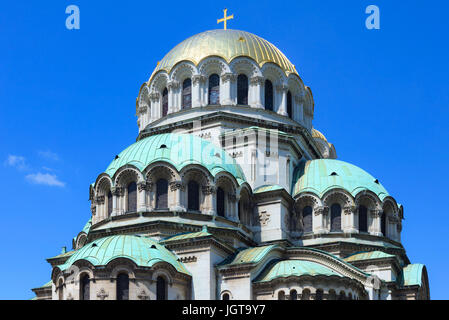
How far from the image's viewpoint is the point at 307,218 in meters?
40.4

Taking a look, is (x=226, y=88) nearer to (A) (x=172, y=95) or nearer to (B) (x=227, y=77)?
(B) (x=227, y=77)

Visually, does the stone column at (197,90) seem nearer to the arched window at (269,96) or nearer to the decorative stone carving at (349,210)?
the arched window at (269,96)

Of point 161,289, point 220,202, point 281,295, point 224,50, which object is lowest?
point 281,295

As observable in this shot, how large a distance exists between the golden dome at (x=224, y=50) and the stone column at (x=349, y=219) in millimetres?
9260

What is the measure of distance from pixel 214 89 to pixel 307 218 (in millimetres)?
8787

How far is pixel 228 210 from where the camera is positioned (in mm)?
37781

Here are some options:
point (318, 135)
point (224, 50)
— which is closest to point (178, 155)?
point (224, 50)

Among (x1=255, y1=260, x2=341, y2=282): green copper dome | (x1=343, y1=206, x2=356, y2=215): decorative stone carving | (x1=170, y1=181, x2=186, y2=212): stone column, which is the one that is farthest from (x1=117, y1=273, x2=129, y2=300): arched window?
(x1=343, y1=206, x2=356, y2=215): decorative stone carving

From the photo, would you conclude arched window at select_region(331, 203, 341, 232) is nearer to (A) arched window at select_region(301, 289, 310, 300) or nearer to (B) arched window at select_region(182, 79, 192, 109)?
(A) arched window at select_region(301, 289, 310, 300)

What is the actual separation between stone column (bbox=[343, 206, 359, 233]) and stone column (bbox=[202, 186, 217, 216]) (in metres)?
7.07

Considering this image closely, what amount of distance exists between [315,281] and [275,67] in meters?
15.2
